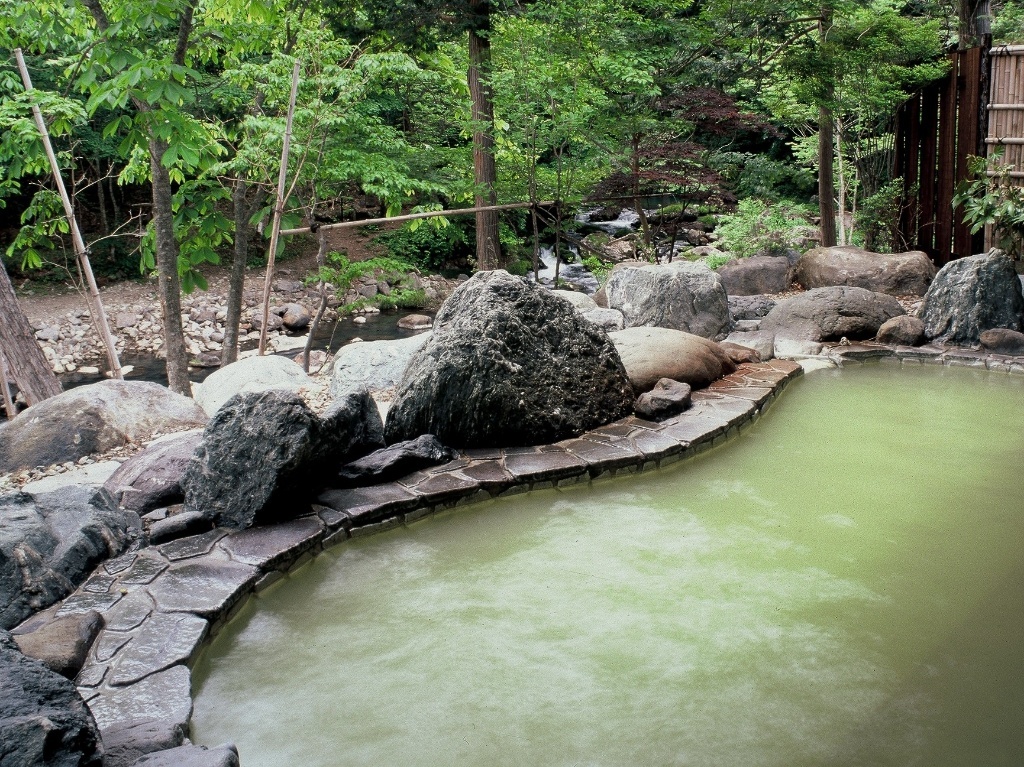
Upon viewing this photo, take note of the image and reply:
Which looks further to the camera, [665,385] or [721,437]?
[665,385]

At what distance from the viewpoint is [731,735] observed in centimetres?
244

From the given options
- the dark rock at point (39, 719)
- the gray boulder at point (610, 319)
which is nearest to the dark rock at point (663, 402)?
the gray boulder at point (610, 319)

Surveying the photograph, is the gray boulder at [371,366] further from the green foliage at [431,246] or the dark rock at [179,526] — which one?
the green foliage at [431,246]

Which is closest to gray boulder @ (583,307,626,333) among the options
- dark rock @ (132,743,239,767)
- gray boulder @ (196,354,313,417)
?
gray boulder @ (196,354,313,417)

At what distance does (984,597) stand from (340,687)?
2449 millimetres

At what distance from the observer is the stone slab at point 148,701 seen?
2.50 meters

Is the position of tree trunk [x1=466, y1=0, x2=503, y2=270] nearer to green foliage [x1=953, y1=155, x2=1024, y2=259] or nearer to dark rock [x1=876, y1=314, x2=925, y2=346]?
dark rock [x1=876, y1=314, x2=925, y2=346]

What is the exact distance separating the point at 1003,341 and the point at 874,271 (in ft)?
6.98

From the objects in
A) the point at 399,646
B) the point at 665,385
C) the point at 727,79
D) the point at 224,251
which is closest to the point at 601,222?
the point at 727,79

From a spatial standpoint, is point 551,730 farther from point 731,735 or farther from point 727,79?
point 727,79

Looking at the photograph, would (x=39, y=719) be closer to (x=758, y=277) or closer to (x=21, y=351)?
(x=21, y=351)

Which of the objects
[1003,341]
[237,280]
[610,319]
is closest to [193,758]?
[610,319]

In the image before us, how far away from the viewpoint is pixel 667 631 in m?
3.02

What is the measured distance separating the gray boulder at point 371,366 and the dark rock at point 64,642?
131 inches
